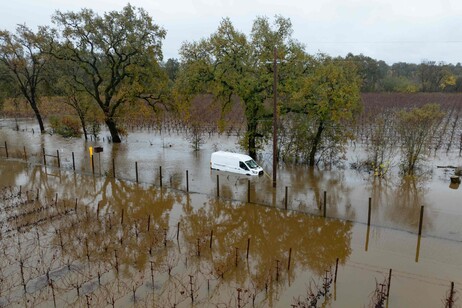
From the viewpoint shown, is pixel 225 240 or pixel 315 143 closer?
pixel 225 240

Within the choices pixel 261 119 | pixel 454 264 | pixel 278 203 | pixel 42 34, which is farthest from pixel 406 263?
pixel 42 34

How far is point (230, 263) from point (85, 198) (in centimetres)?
1038

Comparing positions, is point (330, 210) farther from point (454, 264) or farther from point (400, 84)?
point (400, 84)

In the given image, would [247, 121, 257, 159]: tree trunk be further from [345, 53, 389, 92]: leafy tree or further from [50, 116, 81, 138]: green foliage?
[345, 53, 389, 92]: leafy tree

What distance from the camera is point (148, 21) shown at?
32.2 meters

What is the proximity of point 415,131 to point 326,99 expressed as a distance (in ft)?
19.0

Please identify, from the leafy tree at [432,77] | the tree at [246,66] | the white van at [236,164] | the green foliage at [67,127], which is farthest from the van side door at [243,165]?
the leafy tree at [432,77]

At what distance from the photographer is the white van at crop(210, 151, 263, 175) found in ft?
75.3

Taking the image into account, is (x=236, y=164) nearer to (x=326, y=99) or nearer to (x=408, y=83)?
(x=326, y=99)

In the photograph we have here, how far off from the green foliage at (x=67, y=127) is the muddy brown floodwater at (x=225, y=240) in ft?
53.4

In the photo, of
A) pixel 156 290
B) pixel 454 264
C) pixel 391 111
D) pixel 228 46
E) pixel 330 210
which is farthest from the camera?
pixel 391 111

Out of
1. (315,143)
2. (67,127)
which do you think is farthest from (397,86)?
(67,127)

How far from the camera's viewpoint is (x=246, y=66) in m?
25.1

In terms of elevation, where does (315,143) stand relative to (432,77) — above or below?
below
